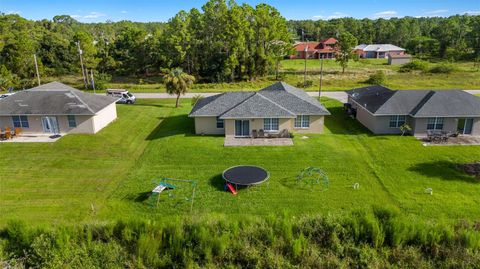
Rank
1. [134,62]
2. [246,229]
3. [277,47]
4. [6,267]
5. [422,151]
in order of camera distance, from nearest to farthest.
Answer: [6,267] < [246,229] < [422,151] < [277,47] < [134,62]

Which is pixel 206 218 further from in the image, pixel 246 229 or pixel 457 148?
pixel 457 148

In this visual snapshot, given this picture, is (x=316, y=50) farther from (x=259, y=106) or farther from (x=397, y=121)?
(x=259, y=106)

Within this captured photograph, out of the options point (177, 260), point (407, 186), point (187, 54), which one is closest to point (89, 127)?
point (177, 260)

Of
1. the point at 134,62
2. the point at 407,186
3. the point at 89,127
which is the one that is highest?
the point at 134,62

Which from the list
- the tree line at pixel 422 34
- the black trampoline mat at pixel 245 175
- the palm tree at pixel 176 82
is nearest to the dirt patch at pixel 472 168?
the black trampoline mat at pixel 245 175

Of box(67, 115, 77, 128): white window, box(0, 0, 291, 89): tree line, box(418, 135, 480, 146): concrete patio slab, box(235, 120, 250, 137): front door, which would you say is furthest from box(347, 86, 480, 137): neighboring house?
box(0, 0, 291, 89): tree line

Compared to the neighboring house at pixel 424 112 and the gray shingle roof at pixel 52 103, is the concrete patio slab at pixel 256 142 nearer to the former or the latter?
the neighboring house at pixel 424 112
